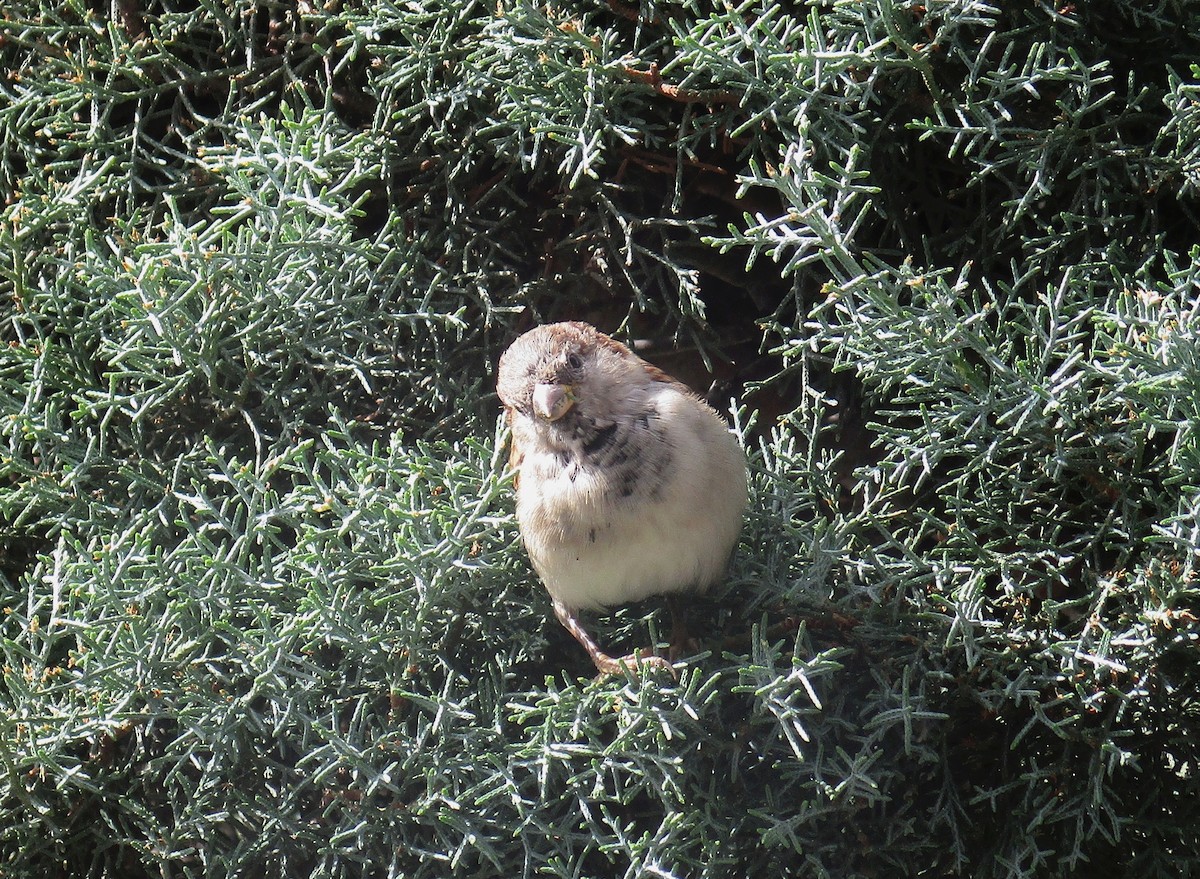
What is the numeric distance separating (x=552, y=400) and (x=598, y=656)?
0.89 feet

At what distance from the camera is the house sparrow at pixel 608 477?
122 cm

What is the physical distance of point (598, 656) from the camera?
3.90ft

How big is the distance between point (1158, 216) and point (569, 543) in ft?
2.16

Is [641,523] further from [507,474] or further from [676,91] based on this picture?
[676,91]

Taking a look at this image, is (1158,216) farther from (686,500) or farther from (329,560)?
(329,560)

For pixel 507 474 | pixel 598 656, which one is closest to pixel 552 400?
pixel 507 474

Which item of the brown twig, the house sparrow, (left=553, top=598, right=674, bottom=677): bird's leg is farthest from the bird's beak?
the brown twig

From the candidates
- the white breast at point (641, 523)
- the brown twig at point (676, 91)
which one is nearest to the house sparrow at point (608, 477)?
the white breast at point (641, 523)

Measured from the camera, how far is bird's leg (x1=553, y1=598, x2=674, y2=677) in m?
1.11

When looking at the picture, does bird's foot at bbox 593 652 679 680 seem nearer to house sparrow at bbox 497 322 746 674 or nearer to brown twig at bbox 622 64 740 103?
house sparrow at bbox 497 322 746 674

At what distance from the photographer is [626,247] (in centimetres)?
133

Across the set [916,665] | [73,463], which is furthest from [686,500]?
[73,463]

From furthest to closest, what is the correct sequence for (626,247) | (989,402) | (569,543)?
(626,247) → (569,543) → (989,402)

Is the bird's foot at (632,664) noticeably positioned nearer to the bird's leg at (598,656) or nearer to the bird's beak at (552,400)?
the bird's leg at (598,656)
